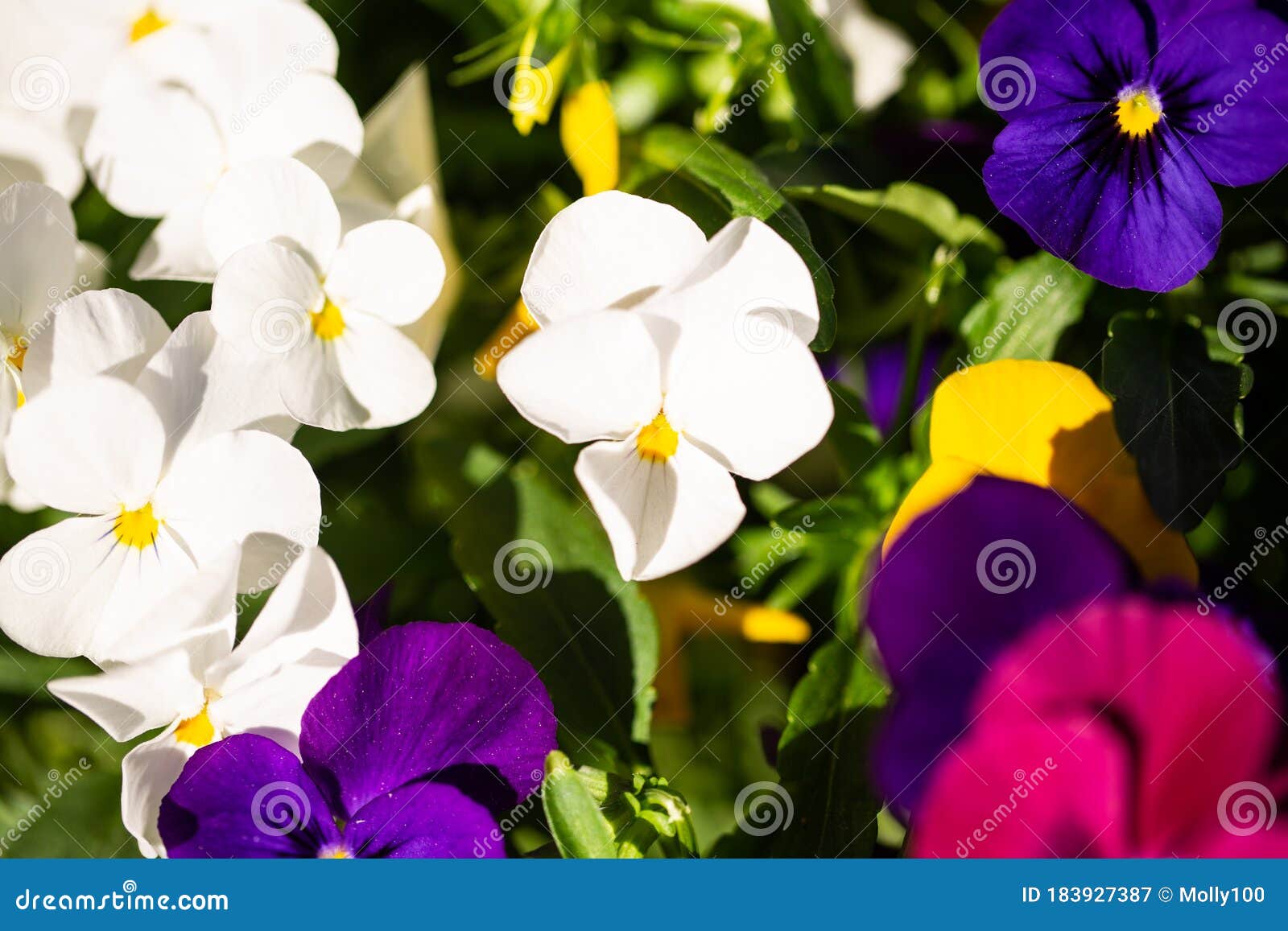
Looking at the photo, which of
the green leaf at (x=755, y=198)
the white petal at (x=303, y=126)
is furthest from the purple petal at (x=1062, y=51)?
the white petal at (x=303, y=126)

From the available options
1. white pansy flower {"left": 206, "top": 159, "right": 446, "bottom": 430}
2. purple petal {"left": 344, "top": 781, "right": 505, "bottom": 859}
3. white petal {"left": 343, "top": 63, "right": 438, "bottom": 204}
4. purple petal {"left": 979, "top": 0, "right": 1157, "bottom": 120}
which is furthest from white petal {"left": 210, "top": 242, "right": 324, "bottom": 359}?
purple petal {"left": 979, "top": 0, "right": 1157, "bottom": 120}

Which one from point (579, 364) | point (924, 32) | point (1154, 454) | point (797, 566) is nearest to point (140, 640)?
point (579, 364)

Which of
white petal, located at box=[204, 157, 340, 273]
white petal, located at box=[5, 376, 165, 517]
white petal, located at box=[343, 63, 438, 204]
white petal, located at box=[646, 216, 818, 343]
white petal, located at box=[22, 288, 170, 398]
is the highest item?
white petal, located at box=[646, 216, 818, 343]

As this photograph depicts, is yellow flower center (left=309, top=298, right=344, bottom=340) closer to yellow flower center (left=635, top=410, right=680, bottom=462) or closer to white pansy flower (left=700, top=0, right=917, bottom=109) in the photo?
yellow flower center (left=635, top=410, right=680, bottom=462)

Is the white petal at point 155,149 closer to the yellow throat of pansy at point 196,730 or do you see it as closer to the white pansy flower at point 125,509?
the white pansy flower at point 125,509
